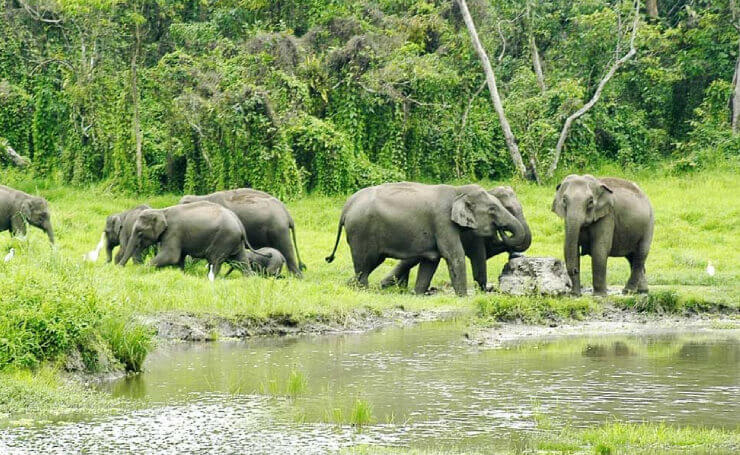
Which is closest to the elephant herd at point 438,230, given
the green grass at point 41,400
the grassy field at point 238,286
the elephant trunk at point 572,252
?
the elephant trunk at point 572,252

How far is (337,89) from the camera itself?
2762 centimetres

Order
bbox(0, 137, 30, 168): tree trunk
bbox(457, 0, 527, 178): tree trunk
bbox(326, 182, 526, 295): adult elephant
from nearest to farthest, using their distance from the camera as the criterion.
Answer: bbox(326, 182, 526, 295): adult elephant → bbox(457, 0, 527, 178): tree trunk → bbox(0, 137, 30, 168): tree trunk

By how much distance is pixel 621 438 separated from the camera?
7.98 metres

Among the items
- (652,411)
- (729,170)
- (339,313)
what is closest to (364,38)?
(729,170)

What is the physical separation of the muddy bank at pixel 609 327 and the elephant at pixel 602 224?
3.78 ft

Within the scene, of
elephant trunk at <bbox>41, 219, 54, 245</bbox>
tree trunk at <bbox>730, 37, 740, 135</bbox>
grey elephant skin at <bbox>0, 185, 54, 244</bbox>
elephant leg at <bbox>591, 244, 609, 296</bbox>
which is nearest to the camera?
elephant leg at <bbox>591, 244, 609, 296</bbox>

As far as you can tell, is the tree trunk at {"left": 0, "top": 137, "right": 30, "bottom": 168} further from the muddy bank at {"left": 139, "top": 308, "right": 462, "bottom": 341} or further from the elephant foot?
the muddy bank at {"left": 139, "top": 308, "right": 462, "bottom": 341}

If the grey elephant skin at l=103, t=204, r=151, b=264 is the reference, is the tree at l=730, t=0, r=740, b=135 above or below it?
above

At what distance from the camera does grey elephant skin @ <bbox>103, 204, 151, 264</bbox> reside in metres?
18.4

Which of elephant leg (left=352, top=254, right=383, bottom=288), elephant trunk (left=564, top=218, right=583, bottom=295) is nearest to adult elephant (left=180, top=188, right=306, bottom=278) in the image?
elephant leg (left=352, top=254, right=383, bottom=288)

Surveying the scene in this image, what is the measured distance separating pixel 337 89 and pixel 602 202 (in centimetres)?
1216

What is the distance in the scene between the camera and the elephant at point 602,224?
16156 mm

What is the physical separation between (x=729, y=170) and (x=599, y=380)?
16.4m

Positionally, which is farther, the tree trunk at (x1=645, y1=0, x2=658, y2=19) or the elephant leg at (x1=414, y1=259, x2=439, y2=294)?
the tree trunk at (x1=645, y1=0, x2=658, y2=19)
